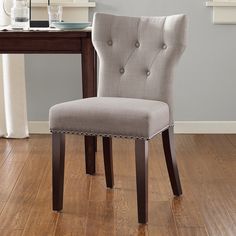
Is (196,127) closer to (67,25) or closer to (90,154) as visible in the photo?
(90,154)

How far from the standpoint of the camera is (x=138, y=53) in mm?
3000

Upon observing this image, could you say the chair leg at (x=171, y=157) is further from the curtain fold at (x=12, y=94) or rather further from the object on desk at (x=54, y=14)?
the curtain fold at (x=12, y=94)

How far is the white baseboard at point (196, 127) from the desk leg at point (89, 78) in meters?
1.16

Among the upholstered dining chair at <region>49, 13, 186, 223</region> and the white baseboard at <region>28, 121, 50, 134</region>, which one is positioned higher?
the upholstered dining chair at <region>49, 13, 186, 223</region>

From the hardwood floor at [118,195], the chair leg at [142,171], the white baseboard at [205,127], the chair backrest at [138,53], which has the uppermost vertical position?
the chair backrest at [138,53]

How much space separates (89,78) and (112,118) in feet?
2.22

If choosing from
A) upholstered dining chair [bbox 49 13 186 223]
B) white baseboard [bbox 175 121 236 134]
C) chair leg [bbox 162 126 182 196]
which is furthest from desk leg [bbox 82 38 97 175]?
white baseboard [bbox 175 121 236 134]

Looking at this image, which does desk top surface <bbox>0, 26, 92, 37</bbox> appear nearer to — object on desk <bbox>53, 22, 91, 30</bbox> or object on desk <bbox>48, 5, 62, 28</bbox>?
object on desk <bbox>53, 22, 91, 30</bbox>

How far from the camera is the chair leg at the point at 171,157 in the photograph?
292 centimetres

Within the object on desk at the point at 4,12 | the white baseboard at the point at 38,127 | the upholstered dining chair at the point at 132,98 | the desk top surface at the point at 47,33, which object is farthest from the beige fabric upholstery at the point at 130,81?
the white baseboard at the point at 38,127

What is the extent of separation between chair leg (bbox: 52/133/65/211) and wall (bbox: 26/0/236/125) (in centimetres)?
170

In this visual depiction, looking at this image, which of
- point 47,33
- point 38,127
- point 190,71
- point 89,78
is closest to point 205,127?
point 190,71

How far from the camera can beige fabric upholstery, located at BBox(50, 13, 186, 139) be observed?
2.62 metres

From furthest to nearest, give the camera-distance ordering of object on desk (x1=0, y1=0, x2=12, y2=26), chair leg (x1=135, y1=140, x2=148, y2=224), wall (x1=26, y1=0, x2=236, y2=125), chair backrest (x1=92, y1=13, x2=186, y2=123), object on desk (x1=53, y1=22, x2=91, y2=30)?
wall (x1=26, y1=0, x2=236, y2=125), object on desk (x1=0, y1=0, x2=12, y2=26), object on desk (x1=53, y1=22, x2=91, y2=30), chair backrest (x1=92, y1=13, x2=186, y2=123), chair leg (x1=135, y1=140, x2=148, y2=224)
